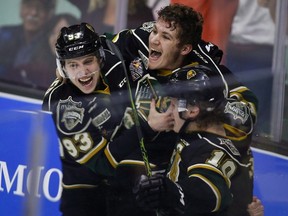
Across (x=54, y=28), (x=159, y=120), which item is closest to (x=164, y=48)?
(x=159, y=120)

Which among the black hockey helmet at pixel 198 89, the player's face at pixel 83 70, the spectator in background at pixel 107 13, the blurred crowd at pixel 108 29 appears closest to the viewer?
the black hockey helmet at pixel 198 89

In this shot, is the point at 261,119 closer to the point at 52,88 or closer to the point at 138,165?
the point at 138,165

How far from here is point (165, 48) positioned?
2357 millimetres

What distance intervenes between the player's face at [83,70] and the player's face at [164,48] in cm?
16

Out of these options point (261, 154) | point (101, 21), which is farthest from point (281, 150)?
point (101, 21)

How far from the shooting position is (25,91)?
8.23 ft

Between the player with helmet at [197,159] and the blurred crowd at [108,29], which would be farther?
the blurred crowd at [108,29]

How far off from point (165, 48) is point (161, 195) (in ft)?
1.53

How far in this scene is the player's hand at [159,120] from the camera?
210 cm

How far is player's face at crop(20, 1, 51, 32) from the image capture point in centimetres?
322

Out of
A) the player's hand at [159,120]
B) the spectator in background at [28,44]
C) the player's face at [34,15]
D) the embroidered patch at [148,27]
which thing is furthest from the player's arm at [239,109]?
the player's face at [34,15]

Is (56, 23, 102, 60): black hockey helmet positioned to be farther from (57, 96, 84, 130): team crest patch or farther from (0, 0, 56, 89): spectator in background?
(0, 0, 56, 89): spectator in background

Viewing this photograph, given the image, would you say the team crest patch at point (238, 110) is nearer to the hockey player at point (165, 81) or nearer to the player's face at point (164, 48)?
the hockey player at point (165, 81)

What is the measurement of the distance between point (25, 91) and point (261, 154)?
0.78m
